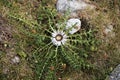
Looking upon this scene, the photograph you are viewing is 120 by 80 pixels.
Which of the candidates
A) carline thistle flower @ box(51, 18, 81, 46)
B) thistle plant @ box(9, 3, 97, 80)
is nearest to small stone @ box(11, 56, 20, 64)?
thistle plant @ box(9, 3, 97, 80)

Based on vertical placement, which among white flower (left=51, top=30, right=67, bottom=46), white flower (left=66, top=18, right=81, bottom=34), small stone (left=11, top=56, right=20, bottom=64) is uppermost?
white flower (left=66, top=18, right=81, bottom=34)

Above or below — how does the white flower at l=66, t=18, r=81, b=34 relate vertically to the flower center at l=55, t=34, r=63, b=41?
above

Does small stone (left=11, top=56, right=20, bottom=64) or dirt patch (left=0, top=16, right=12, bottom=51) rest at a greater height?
dirt patch (left=0, top=16, right=12, bottom=51)

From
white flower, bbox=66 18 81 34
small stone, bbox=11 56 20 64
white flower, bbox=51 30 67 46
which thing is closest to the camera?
small stone, bbox=11 56 20 64

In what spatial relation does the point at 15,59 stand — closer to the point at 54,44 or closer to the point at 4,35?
the point at 4,35

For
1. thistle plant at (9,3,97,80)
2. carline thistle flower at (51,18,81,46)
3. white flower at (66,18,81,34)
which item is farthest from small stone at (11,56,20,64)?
white flower at (66,18,81,34)

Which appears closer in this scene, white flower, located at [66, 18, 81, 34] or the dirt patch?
the dirt patch

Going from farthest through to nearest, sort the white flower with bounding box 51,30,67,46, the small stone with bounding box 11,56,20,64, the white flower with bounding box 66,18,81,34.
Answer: the white flower with bounding box 66,18,81,34 → the white flower with bounding box 51,30,67,46 → the small stone with bounding box 11,56,20,64

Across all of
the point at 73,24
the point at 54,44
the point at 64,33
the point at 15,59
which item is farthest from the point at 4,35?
the point at 73,24

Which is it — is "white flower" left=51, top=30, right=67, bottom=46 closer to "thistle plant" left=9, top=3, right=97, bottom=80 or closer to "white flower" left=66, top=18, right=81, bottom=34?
"thistle plant" left=9, top=3, right=97, bottom=80

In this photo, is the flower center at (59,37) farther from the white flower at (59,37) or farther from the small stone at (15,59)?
the small stone at (15,59)
